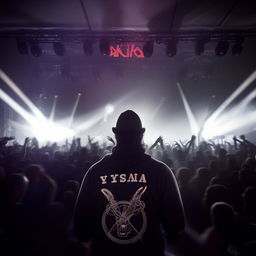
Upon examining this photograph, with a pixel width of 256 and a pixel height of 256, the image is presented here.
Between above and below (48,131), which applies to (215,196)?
below

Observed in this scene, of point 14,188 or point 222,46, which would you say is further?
point 222,46

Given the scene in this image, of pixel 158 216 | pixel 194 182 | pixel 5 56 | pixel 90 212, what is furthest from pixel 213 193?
pixel 5 56

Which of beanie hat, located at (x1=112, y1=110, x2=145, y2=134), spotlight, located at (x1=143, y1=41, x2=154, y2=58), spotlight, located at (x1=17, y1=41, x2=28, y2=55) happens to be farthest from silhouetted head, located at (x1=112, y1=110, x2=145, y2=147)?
spotlight, located at (x1=17, y1=41, x2=28, y2=55)

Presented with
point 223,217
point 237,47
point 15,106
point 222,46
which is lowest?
point 223,217

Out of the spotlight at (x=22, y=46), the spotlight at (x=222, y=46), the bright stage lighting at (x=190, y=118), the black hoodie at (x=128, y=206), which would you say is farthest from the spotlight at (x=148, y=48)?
the bright stage lighting at (x=190, y=118)

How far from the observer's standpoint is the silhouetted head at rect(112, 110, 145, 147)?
80.5 inches

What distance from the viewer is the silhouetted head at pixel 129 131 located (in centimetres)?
204

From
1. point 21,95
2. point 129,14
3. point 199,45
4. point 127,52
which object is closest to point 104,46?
point 127,52

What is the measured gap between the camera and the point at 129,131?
2.06m

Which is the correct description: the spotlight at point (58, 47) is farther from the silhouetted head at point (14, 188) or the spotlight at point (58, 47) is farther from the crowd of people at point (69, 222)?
the silhouetted head at point (14, 188)

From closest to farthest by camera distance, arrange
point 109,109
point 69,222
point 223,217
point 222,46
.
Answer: point 223,217
point 69,222
point 222,46
point 109,109

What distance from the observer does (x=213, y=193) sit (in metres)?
3.09

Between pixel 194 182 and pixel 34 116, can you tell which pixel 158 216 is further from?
pixel 34 116

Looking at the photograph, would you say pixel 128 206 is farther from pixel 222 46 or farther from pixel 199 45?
pixel 222 46
